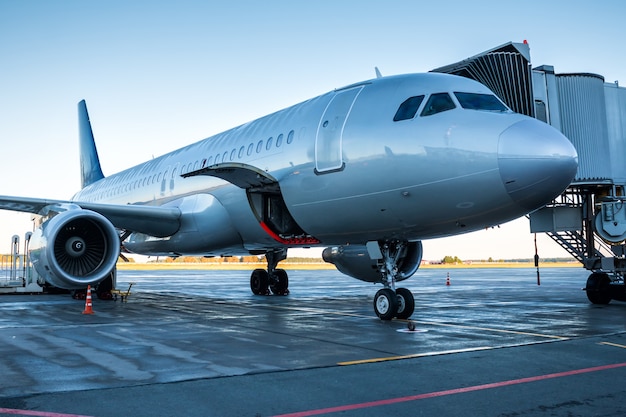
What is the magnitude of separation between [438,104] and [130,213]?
8016 millimetres

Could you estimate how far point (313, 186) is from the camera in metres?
10.3

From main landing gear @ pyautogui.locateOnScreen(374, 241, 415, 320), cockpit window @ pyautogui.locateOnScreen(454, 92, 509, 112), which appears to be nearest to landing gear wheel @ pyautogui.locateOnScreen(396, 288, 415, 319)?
main landing gear @ pyautogui.locateOnScreen(374, 241, 415, 320)

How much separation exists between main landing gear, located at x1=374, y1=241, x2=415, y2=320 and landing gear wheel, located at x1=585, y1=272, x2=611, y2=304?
19.8ft

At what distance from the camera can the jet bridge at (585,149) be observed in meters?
13.7

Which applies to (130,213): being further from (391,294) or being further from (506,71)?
(506,71)

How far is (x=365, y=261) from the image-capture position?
1327cm

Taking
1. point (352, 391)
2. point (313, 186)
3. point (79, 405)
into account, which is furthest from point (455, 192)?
point (79, 405)

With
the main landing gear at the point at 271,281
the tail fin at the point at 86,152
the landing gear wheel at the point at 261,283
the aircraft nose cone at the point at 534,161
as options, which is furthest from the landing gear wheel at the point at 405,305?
the tail fin at the point at 86,152

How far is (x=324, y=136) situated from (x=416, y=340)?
4.02 m

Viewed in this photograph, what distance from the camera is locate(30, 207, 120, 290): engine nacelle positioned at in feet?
36.4

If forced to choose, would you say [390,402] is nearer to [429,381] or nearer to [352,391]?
[352,391]

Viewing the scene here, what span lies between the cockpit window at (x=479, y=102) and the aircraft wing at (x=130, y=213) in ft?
25.1

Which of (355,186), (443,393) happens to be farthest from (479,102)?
A: (443,393)

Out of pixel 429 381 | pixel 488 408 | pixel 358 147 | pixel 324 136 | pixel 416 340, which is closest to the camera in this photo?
pixel 488 408
